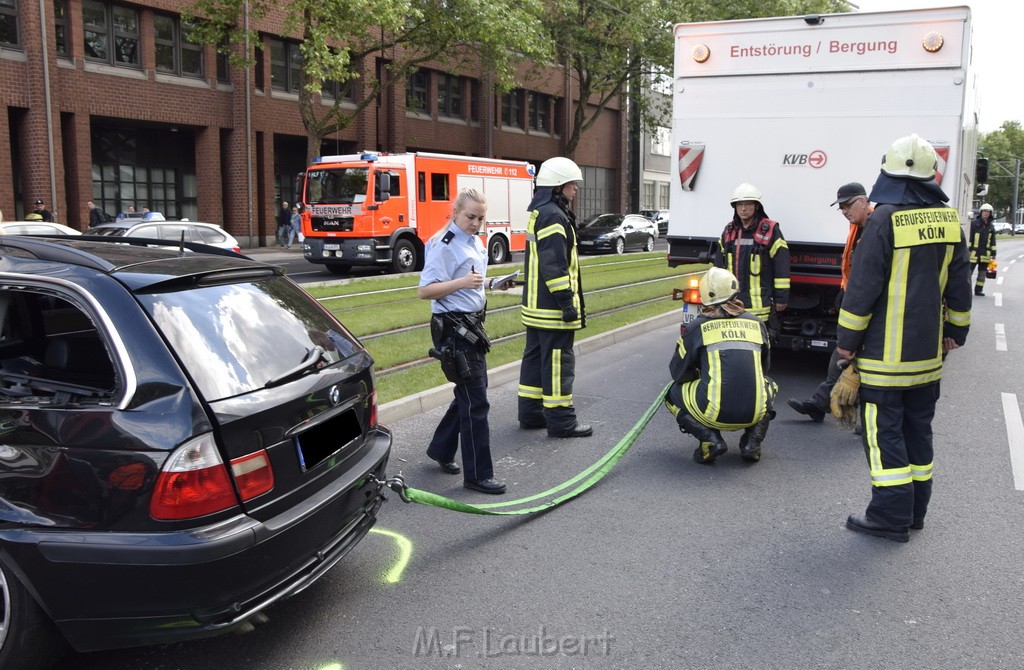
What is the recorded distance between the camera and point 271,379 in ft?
10.5

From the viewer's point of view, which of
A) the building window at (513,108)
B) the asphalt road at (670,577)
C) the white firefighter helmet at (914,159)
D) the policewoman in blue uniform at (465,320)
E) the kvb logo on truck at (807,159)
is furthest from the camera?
the building window at (513,108)

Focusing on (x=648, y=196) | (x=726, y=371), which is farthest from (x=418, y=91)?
(x=726, y=371)

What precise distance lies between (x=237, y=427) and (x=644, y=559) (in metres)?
2.15

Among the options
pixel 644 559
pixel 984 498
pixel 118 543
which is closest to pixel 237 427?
pixel 118 543

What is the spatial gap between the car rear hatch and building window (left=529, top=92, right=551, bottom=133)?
38.6 meters

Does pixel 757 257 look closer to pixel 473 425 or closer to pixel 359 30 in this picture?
pixel 473 425

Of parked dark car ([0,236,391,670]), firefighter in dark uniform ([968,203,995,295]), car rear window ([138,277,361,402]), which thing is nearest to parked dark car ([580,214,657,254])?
firefighter in dark uniform ([968,203,995,295])

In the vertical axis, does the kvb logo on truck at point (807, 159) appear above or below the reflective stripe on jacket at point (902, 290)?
above

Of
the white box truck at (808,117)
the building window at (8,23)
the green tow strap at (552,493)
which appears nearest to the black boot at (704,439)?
the green tow strap at (552,493)

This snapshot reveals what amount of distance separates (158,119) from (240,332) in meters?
24.8

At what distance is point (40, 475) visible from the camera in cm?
281

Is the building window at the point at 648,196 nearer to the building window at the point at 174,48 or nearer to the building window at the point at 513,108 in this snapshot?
the building window at the point at 513,108

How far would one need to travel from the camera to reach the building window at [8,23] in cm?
2167

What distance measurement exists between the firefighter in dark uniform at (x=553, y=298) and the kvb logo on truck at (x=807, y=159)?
286cm
